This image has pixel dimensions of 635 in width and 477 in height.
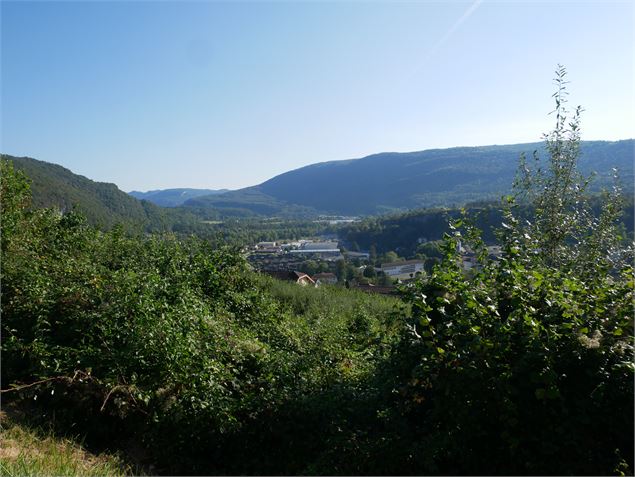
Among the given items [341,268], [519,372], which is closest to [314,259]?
[341,268]

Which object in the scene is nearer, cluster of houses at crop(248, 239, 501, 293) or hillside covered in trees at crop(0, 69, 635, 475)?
hillside covered in trees at crop(0, 69, 635, 475)

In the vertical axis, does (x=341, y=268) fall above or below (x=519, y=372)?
below

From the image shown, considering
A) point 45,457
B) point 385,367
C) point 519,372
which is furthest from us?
point 385,367

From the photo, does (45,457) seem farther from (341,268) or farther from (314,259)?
(314,259)

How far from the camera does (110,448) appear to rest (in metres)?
4.41

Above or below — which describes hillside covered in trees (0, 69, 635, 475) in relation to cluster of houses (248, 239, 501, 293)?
above

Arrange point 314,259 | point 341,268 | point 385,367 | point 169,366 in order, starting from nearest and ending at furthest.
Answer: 1. point 385,367
2. point 169,366
3. point 341,268
4. point 314,259

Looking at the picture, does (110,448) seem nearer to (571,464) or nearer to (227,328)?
(227,328)

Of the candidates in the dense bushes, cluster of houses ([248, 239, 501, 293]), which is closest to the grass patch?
the dense bushes

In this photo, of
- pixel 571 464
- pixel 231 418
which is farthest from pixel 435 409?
pixel 231 418

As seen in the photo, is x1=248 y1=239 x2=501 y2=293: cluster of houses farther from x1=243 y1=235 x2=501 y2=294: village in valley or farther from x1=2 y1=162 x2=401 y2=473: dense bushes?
x1=2 y1=162 x2=401 y2=473: dense bushes

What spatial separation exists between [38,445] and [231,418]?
1729 mm

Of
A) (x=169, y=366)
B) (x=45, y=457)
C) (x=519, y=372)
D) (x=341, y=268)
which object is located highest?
(x=519, y=372)

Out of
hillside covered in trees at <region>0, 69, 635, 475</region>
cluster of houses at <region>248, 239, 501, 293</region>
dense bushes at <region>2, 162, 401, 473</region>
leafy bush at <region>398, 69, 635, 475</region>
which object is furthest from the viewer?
cluster of houses at <region>248, 239, 501, 293</region>
